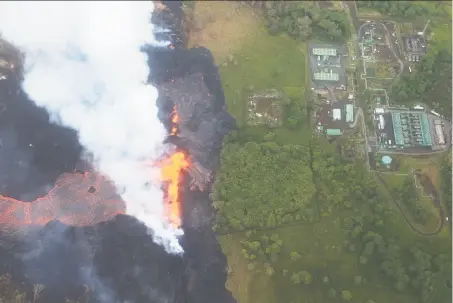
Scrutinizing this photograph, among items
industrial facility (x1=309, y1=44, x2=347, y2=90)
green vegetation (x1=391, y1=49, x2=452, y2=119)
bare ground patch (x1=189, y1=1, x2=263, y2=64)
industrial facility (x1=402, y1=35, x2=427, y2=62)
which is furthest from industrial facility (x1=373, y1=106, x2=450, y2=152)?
bare ground patch (x1=189, y1=1, x2=263, y2=64)

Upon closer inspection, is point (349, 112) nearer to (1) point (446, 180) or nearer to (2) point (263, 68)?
(2) point (263, 68)

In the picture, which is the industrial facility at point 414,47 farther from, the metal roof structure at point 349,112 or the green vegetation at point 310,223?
the green vegetation at point 310,223

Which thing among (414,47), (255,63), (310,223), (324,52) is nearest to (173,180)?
(310,223)

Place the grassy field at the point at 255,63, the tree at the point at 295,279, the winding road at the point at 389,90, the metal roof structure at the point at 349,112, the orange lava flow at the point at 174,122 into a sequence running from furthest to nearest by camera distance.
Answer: the metal roof structure at the point at 349,112, the grassy field at the point at 255,63, the orange lava flow at the point at 174,122, the winding road at the point at 389,90, the tree at the point at 295,279

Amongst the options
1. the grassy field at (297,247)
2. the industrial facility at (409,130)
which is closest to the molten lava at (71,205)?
the grassy field at (297,247)

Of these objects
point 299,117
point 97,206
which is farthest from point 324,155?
point 97,206

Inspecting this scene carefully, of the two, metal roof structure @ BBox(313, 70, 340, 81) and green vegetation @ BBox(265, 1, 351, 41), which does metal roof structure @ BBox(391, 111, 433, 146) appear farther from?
green vegetation @ BBox(265, 1, 351, 41)
